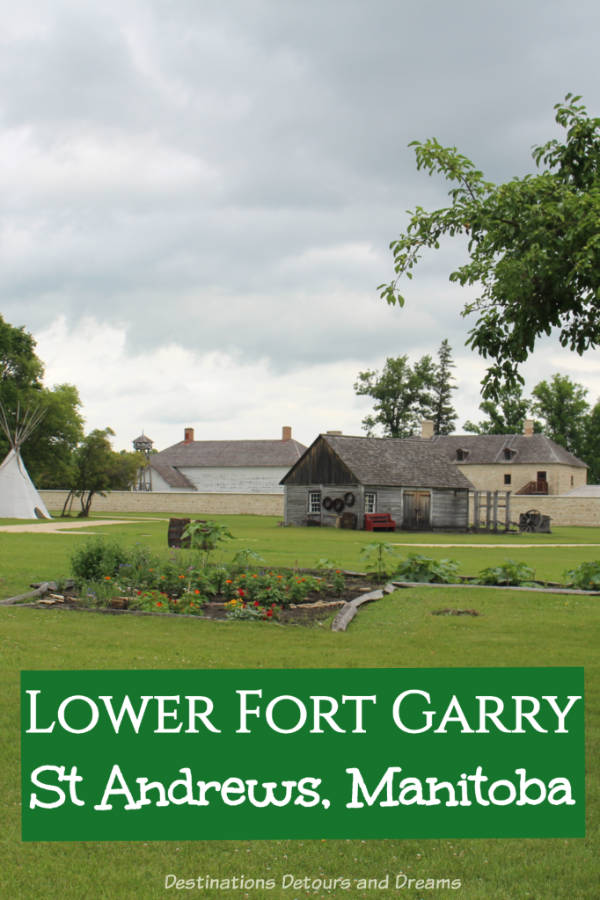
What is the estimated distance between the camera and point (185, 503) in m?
62.8

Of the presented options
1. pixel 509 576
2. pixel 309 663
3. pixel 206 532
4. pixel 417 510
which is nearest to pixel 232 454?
pixel 417 510

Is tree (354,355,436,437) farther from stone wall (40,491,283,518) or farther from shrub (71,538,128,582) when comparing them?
shrub (71,538,128,582)

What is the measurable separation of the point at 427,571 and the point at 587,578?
2.72 metres

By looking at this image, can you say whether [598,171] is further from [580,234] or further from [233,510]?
[233,510]

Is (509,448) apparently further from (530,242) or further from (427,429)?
(530,242)

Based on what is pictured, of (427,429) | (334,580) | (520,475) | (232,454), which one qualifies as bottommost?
(334,580)

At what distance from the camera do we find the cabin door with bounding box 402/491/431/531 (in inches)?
1885

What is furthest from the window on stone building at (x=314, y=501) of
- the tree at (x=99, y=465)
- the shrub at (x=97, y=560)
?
the shrub at (x=97, y=560)

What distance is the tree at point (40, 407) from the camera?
5375 centimetres

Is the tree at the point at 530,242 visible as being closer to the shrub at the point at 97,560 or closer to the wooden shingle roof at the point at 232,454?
the shrub at the point at 97,560

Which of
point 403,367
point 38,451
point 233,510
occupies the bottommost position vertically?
point 233,510

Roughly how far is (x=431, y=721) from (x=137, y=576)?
31.4ft

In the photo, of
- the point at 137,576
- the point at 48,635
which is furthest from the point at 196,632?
the point at 137,576

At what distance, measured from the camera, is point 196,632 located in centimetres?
1057
